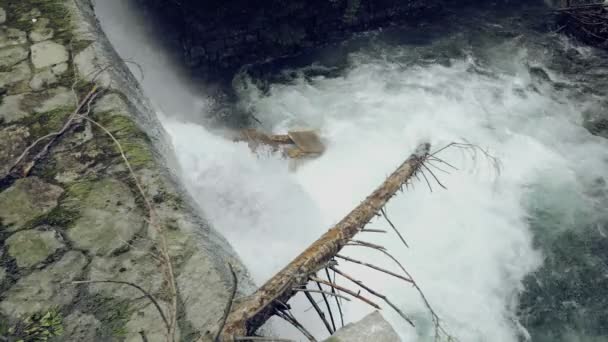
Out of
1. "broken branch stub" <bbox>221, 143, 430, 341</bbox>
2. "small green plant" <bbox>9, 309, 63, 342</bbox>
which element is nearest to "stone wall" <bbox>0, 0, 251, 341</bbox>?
"small green plant" <bbox>9, 309, 63, 342</bbox>

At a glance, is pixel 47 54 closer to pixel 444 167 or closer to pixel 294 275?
pixel 294 275

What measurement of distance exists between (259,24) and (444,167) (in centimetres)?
426

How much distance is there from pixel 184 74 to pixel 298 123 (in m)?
2.55

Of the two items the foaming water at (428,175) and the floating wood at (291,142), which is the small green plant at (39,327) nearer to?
the foaming water at (428,175)

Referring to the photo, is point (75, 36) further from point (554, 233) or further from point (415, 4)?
point (415, 4)

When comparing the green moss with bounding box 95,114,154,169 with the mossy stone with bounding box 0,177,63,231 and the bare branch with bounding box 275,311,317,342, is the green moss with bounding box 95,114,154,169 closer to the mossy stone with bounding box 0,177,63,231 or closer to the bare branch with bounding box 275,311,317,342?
the mossy stone with bounding box 0,177,63,231

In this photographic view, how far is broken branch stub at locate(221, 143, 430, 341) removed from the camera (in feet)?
5.75

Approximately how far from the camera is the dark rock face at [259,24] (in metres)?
7.30

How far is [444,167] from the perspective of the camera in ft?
18.7

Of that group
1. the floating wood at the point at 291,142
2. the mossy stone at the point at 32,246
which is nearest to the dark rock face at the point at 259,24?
the floating wood at the point at 291,142

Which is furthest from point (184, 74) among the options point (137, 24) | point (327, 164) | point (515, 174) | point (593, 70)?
point (593, 70)

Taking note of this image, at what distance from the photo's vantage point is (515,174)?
569 cm

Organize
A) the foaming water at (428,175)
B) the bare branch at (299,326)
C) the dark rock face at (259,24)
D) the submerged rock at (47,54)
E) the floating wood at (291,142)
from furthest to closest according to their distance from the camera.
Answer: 1. the dark rock face at (259,24)
2. the floating wood at (291,142)
3. the foaming water at (428,175)
4. the submerged rock at (47,54)
5. the bare branch at (299,326)

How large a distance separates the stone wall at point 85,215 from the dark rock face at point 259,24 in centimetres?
440
